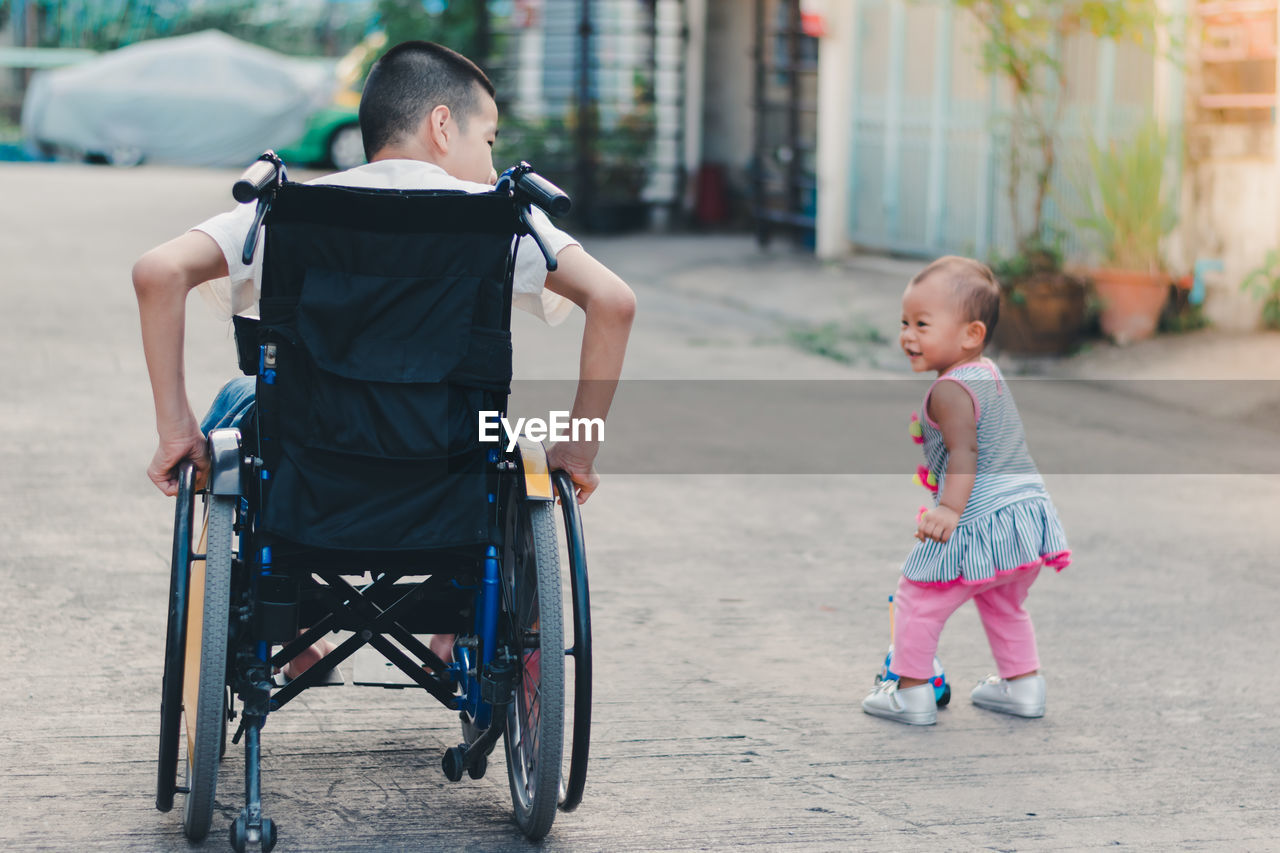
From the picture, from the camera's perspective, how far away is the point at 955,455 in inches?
155

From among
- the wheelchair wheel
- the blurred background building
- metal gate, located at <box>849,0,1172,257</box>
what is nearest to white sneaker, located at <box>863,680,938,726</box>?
the wheelchair wheel

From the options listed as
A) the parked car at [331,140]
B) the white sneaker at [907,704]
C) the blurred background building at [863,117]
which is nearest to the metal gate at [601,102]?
the blurred background building at [863,117]

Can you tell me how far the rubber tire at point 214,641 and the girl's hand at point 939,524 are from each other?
5.52 ft

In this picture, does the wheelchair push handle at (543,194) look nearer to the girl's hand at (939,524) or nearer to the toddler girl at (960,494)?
the toddler girl at (960,494)

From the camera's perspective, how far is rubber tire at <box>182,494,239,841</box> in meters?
2.97

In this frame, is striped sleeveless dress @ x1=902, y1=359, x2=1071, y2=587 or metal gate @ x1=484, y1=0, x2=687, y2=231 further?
metal gate @ x1=484, y1=0, x2=687, y2=231

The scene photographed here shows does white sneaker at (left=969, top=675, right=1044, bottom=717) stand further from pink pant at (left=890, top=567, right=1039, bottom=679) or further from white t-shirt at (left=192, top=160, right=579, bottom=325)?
white t-shirt at (left=192, top=160, right=579, bottom=325)

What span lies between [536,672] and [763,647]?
151 cm

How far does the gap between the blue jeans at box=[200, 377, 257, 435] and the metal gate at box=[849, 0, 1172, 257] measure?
796 centimetres

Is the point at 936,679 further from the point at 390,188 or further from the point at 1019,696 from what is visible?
the point at 390,188

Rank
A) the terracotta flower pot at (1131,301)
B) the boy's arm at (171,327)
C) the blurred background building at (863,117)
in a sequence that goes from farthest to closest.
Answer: the blurred background building at (863,117)
the terracotta flower pot at (1131,301)
the boy's arm at (171,327)

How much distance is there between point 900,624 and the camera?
4.10m

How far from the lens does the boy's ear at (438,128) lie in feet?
10.7

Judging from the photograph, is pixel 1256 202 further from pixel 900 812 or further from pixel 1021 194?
pixel 900 812
